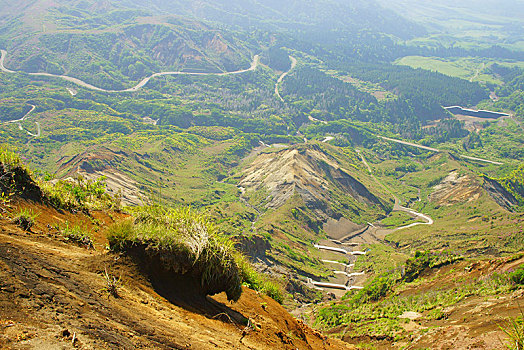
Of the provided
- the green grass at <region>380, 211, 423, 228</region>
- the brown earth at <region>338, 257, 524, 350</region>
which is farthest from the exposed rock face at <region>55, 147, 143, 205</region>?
the brown earth at <region>338, 257, 524, 350</region>

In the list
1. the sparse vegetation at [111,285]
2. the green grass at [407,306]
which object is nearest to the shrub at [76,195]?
the sparse vegetation at [111,285]

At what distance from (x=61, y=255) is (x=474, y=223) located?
8328 cm

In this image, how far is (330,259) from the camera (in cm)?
7044

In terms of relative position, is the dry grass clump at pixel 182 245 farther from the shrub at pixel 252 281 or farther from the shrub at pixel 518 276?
the shrub at pixel 518 276

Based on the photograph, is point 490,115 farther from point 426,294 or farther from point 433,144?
point 426,294

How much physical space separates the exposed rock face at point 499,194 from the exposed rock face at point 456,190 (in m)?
3.24

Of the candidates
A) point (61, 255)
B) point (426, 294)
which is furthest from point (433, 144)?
point (61, 255)

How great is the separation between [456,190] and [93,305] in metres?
110

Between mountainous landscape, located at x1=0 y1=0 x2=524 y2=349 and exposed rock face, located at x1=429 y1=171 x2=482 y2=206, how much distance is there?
0.62 meters

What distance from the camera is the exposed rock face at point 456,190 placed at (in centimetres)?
9231

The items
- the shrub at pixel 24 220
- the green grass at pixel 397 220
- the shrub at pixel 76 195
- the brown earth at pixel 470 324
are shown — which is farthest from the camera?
the green grass at pixel 397 220

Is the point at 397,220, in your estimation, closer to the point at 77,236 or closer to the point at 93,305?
the point at 77,236

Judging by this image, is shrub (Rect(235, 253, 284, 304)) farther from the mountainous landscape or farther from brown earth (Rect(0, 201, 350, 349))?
brown earth (Rect(0, 201, 350, 349))

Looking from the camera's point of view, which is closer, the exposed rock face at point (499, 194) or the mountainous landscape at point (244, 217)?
the mountainous landscape at point (244, 217)
